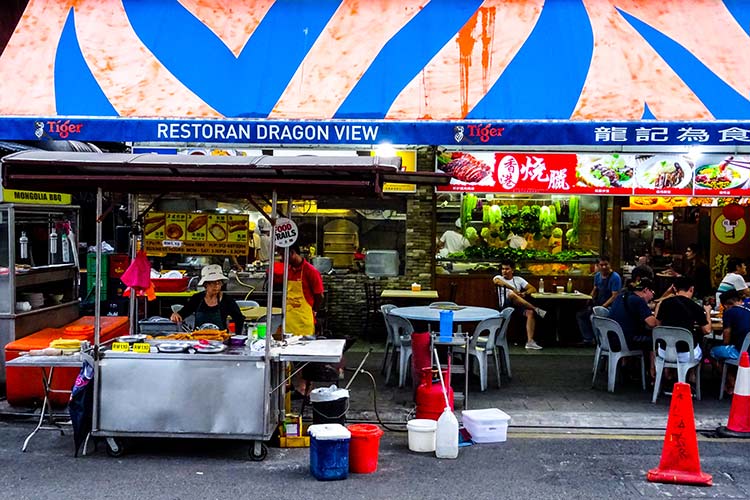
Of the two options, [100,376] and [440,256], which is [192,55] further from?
[440,256]

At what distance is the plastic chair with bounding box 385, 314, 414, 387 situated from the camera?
34.4ft

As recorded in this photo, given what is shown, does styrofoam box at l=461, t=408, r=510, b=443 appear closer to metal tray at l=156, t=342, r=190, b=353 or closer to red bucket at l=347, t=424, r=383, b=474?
red bucket at l=347, t=424, r=383, b=474

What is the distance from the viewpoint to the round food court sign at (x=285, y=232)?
8.13 meters

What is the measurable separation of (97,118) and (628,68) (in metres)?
6.48

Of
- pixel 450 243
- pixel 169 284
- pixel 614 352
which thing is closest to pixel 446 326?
pixel 614 352

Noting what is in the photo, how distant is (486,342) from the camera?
422 inches

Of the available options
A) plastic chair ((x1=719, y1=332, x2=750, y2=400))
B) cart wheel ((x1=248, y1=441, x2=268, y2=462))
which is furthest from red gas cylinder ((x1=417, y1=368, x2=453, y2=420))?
plastic chair ((x1=719, y1=332, x2=750, y2=400))

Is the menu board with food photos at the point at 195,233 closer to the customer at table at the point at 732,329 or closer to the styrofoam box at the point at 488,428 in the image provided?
the styrofoam box at the point at 488,428

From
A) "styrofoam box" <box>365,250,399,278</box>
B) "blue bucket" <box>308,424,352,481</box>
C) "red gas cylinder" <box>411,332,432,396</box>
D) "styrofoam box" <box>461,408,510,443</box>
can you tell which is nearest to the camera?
"blue bucket" <box>308,424,352,481</box>

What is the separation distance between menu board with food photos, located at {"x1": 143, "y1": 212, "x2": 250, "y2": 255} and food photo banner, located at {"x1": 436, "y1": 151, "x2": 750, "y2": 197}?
11.8 ft

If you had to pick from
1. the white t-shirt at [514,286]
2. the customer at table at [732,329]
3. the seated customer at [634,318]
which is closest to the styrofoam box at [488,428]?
the seated customer at [634,318]

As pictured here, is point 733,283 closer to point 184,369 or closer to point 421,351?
point 421,351

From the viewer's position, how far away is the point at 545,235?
50.8 ft

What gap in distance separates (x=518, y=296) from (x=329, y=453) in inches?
294
